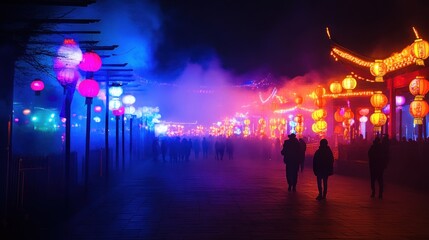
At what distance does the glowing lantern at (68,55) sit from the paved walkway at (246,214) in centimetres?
319

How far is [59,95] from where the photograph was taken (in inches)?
850

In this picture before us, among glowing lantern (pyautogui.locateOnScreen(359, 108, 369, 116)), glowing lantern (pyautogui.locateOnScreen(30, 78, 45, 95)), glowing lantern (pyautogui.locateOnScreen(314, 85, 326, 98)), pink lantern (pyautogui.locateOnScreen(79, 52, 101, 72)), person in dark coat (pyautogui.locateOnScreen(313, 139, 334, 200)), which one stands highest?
glowing lantern (pyautogui.locateOnScreen(314, 85, 326, 98))

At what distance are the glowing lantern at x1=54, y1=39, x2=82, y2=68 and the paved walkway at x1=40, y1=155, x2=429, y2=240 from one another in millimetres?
3188

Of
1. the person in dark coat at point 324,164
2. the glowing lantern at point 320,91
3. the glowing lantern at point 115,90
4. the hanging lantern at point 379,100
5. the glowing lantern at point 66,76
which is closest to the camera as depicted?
the glowing lantern at point 66,76

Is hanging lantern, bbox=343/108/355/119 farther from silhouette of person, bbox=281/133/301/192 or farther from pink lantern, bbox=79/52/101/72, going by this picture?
pink lantern, bbox=79/52/101/72

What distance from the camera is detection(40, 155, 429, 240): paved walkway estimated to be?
25.7ft

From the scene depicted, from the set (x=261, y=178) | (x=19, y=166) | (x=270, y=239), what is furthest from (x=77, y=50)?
(x=261, y=178)

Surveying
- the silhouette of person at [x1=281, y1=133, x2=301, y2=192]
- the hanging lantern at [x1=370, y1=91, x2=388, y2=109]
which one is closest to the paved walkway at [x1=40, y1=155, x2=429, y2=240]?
the silhouette of person at [x1=281, y1=133, x2=301, y2=192]

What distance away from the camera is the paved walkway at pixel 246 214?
25.7 feet

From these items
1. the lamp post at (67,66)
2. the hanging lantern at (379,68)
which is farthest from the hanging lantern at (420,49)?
the lamp post at (67,66)

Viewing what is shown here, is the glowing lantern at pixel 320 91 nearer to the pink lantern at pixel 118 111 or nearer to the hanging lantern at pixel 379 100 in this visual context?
the hanging lantern at pixel 379 100

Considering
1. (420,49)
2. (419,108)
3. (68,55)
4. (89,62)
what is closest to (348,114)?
(419,108)

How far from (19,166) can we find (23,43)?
8.36 feet

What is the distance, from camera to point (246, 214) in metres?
9.62
